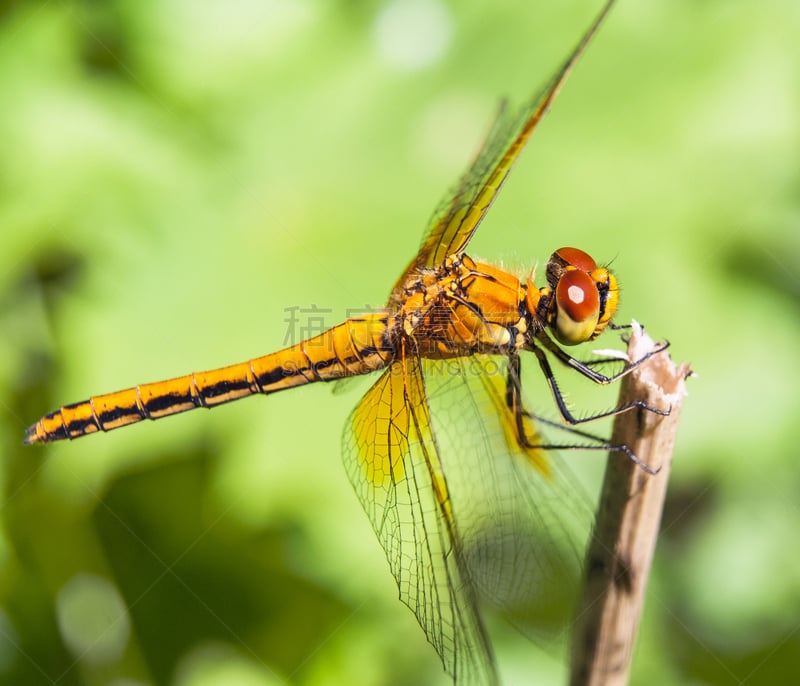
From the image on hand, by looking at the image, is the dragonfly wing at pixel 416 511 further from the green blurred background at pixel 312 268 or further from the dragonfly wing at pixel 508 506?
the green blurred background at pixel 312 268

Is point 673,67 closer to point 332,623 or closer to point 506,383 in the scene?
point 506,383

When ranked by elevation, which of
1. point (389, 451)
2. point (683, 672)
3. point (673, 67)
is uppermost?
point (673, 67)

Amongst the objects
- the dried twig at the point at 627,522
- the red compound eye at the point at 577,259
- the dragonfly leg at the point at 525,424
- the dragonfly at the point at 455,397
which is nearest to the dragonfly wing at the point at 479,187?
the dragonfly at the point at 455,397

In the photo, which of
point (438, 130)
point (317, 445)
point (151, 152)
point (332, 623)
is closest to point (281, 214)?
point (151, 152)

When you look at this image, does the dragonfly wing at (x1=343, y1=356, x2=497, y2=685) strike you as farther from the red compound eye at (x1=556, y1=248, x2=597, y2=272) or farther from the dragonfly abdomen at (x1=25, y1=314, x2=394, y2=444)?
the red compound eye at (x1=556, y1=248, x2=597, y2=272)

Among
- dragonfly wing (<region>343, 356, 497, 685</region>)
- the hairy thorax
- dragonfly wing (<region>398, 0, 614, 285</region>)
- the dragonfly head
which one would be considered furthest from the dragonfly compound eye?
dragonfly wing (<region>343, 356, 497, 685</region>)

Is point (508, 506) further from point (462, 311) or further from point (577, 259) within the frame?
point (577, 259)

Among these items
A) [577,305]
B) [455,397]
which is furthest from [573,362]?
[455,397]
